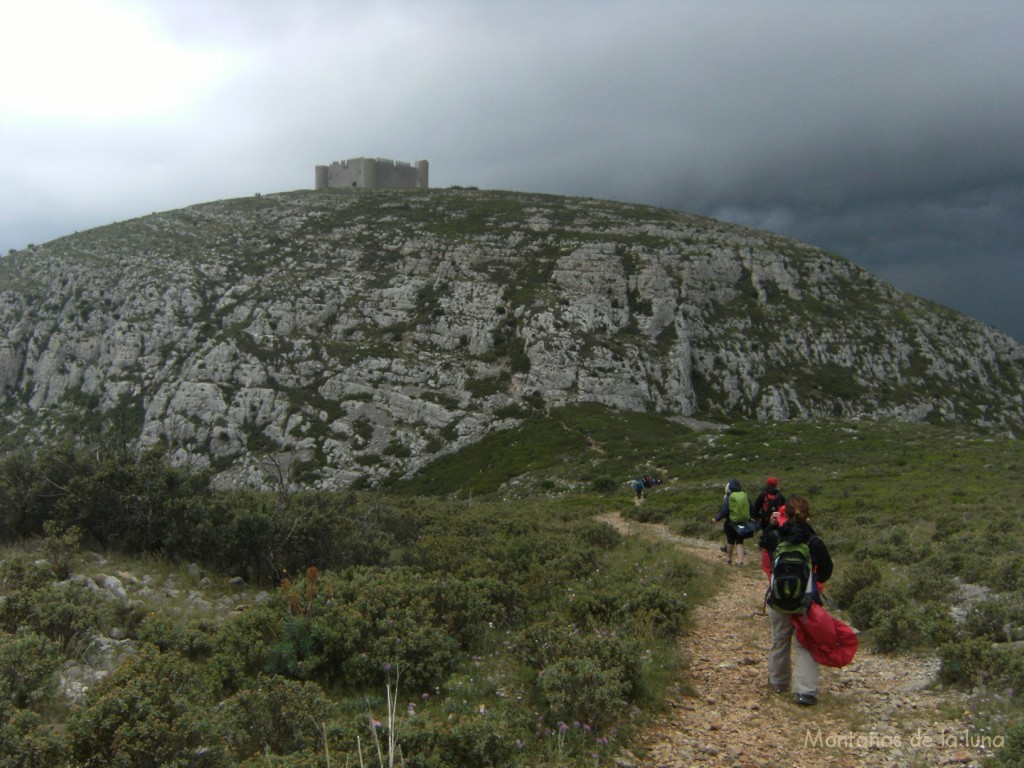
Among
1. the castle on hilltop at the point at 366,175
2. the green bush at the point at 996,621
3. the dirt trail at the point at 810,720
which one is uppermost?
the castle on hilltop at the point at 366,175

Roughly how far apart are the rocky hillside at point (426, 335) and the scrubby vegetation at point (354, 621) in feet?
123

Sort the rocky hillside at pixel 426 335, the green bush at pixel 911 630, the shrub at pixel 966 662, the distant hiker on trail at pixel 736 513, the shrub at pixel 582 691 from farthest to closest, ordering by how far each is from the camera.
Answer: the rocky hillside at pixel 426 335
the distant hiker on trail at pixel 736 513
the green bush at pixel 911 630
the shrub at pixel 966 662
the shrub at pixel 582 691

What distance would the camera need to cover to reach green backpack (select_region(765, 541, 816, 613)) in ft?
25.2

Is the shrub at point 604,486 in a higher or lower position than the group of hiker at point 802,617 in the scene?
lower

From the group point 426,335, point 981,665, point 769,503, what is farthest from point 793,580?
point 426,335

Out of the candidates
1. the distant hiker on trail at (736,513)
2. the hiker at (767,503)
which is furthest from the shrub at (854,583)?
the distant hiker on trail at (736,513)

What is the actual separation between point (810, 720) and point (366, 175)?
112 meters

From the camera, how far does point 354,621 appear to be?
8.18 metres

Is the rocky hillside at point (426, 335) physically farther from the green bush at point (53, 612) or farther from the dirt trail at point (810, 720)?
the dirt trail at point (810, 720)

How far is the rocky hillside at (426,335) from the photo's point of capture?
A: 184 ft

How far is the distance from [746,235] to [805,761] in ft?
298

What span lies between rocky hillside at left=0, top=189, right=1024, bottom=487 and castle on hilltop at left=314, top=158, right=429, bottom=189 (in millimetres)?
22985

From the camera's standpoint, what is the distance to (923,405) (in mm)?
67688

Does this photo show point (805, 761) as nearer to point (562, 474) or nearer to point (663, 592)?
point (663, 592)
